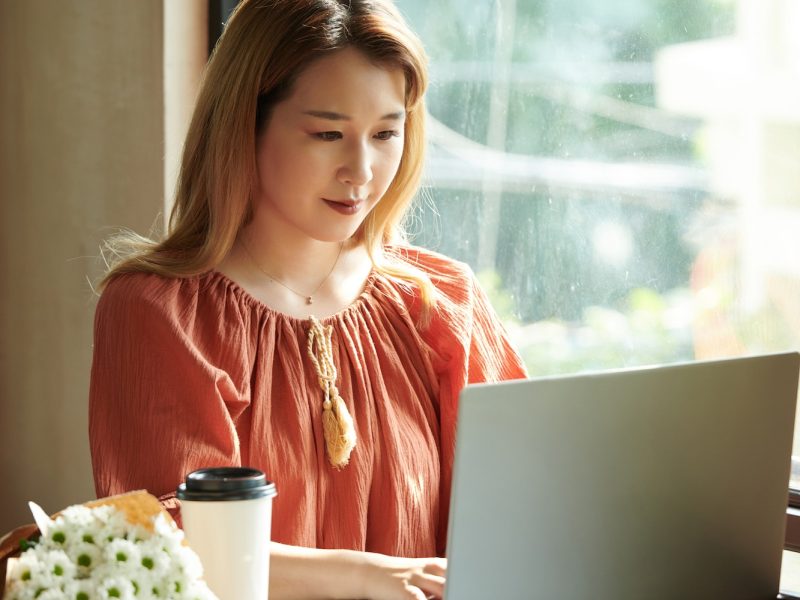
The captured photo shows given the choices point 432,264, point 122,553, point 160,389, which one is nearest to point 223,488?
point 122,553

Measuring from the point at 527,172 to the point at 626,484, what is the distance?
1.18 meters

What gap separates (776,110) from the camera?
1.83 m

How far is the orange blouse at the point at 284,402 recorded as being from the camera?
146cm

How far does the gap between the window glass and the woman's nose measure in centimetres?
47

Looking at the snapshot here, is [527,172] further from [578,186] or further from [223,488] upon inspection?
[223,488]

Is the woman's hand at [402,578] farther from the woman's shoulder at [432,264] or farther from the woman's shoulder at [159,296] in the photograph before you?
the woman's shoulder at [432,264]

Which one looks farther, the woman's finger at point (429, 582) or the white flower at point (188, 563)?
the woman's finger at point (429, 582)

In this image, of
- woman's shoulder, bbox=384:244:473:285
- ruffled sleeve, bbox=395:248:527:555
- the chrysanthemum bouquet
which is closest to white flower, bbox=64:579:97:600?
the chrysanthemum bouquet

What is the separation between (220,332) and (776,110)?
0.96 m

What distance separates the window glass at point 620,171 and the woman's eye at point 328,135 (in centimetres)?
49

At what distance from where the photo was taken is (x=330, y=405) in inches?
61.7

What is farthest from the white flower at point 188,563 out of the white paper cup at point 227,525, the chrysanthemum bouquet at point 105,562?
the white paper cup at point 227,525

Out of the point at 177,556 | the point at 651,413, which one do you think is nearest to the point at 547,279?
the point at 651,413

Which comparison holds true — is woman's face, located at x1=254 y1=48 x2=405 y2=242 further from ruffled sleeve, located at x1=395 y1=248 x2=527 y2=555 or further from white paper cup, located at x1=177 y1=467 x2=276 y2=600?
white paper cup, located at x1=177 y1=467 x2=276 y2=600
